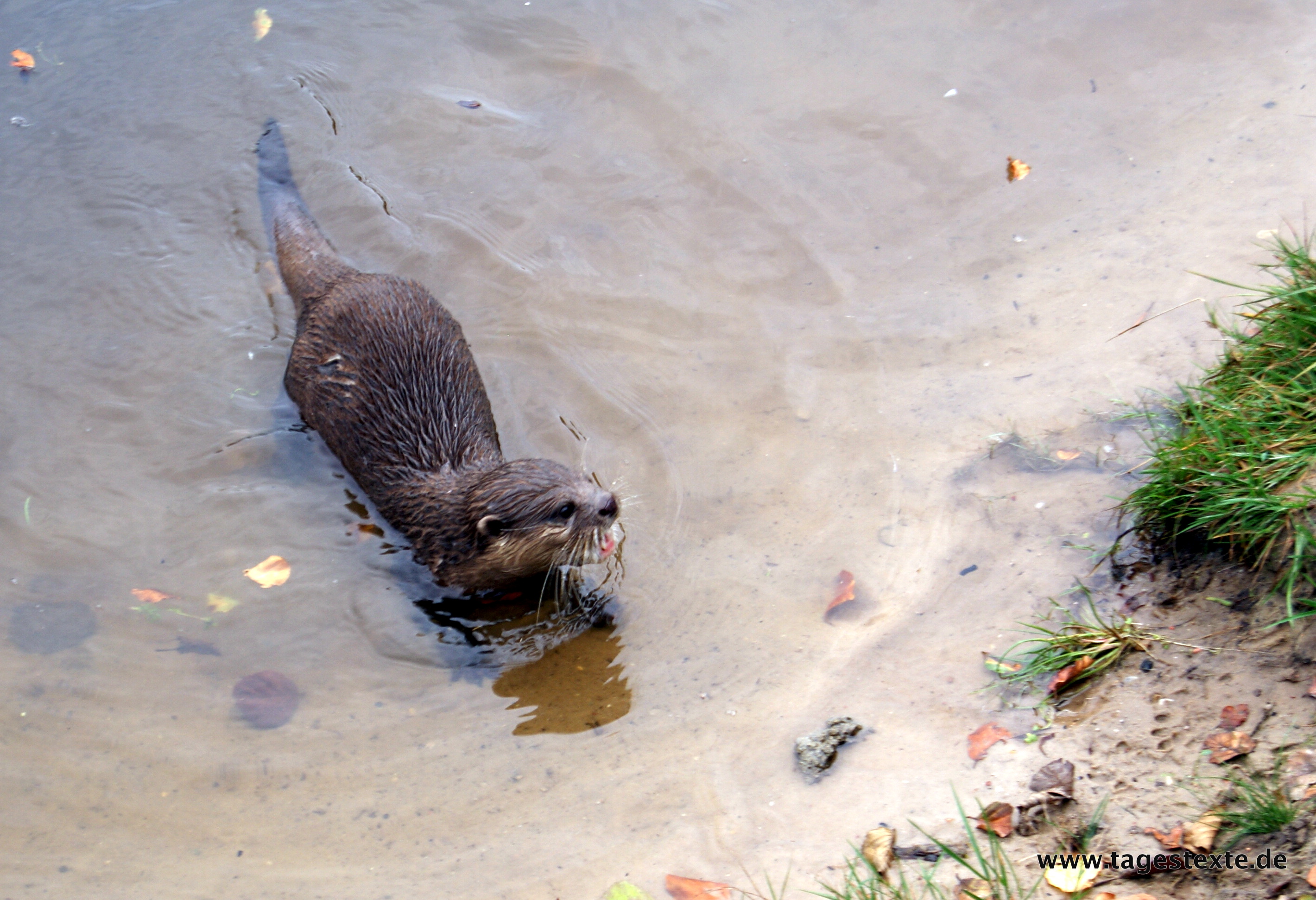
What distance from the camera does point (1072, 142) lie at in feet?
13.6

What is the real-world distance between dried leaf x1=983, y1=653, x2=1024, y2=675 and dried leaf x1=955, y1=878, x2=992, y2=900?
0.60 meters

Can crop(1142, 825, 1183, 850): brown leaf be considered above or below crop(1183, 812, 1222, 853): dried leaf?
below

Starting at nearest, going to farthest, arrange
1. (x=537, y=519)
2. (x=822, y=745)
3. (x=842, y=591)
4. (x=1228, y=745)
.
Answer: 1. (x=1228, y=745)
2. (x=822, y=745)
3. (x=842, y=591)
4. (x=537, y=519)

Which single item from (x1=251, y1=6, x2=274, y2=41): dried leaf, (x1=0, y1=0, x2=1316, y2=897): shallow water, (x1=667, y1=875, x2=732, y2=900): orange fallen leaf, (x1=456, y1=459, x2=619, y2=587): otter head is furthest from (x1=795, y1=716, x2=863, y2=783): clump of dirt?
(x1=251, y1=6, x2=274, y2=41): dried leaf

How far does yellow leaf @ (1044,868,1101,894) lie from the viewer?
187cm

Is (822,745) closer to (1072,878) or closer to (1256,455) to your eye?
(1072,878)

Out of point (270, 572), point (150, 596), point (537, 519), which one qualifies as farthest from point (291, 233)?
point (537, 519)

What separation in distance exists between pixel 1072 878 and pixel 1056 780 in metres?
0.25

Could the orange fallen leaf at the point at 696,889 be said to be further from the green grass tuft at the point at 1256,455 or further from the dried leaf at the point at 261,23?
the dried leaf at the point at 261,23

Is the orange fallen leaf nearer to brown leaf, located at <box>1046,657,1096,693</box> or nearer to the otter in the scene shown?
brown leaf, located at <box>1046,657,1096,693</box>

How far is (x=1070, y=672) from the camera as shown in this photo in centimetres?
232

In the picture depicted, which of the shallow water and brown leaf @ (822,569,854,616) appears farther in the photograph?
brown leaf @ (822,569,854,616)

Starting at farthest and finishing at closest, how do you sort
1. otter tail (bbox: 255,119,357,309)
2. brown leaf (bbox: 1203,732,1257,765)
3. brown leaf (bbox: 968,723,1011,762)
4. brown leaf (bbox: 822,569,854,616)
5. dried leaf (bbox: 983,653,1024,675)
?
otter tail (bbox: 255,119,357,309) < brown leaf (bbox: 822,569,854,616) < dried leaf (bbox: 983,653,1024,675) < brown leaf (bbox: 968,723,1011,762) < brown leaf (bbox: 1203,732,1257,765)

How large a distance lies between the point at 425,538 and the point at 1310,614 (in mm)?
2471
